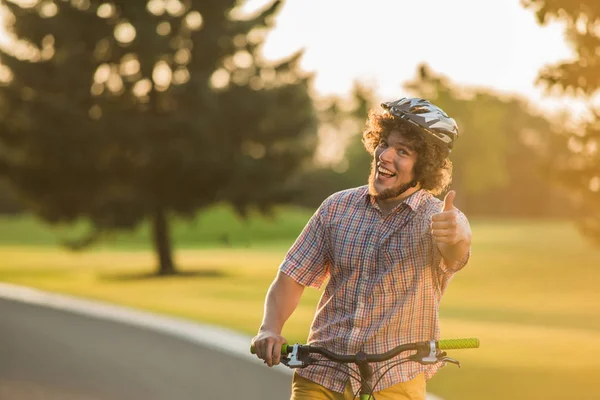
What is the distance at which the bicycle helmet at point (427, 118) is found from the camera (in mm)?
4332

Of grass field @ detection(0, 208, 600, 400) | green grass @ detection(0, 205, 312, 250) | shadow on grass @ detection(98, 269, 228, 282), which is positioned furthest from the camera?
green grass @ detection(0, 205, 312, 250)

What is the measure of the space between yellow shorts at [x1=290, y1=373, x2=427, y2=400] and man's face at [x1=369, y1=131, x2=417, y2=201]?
0.67 m

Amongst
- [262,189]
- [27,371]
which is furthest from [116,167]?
[27,371]

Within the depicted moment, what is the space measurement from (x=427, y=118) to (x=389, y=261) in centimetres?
53

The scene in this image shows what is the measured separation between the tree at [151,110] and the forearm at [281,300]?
3286 cm

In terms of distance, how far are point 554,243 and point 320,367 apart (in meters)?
69.7

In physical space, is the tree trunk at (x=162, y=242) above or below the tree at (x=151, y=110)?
below

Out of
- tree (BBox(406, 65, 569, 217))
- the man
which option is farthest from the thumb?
tree (BBox(406, 65, 569, 217))

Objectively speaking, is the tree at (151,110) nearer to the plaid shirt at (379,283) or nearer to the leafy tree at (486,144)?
the plaid shirt at (379,283)

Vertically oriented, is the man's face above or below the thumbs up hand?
above

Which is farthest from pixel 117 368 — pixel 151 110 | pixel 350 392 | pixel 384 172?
pixel 151 110

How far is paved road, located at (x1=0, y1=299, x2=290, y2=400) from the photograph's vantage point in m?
12.1

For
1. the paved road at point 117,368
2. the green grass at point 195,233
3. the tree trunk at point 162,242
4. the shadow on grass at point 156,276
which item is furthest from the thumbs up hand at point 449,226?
the green grass at point 195,233

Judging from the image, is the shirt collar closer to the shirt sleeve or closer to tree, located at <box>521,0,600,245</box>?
the shirt sleeve
